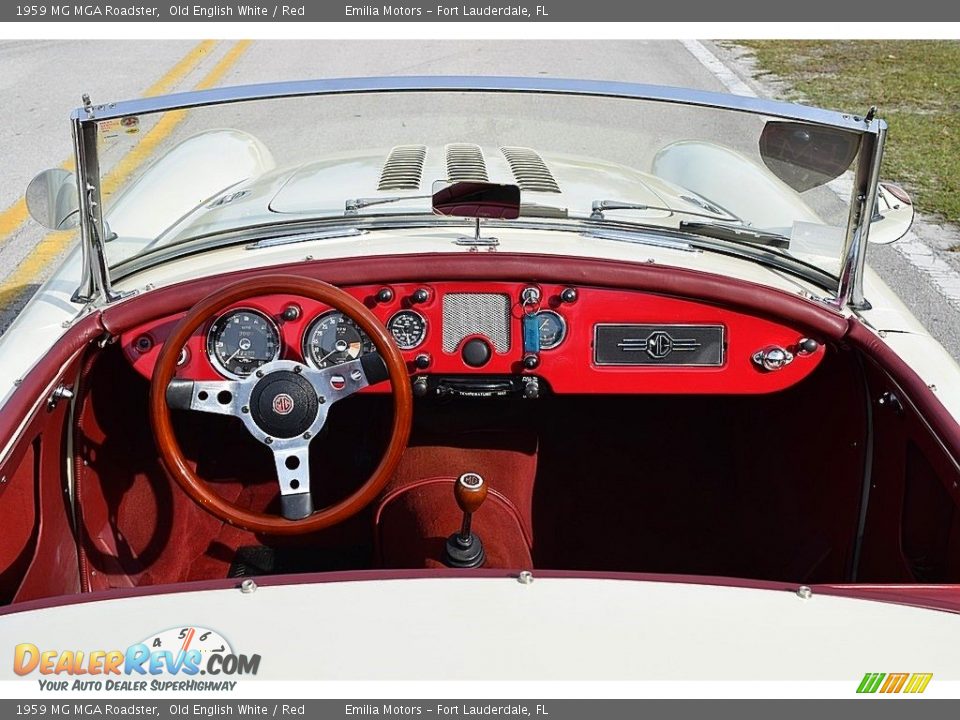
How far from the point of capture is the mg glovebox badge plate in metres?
2.69

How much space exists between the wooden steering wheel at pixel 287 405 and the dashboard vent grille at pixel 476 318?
378 mm

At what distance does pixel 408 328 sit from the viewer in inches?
106

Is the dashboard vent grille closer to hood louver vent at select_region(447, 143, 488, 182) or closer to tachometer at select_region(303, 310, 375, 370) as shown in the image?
tachometer at select_region(303, 310, 375, 370)

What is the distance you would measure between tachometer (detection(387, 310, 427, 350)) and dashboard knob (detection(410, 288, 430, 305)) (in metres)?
0.05

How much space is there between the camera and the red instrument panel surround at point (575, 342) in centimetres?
254

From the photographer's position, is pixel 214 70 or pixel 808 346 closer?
pixel 808 346

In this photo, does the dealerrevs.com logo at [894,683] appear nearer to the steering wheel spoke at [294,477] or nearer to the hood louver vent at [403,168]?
the steering wheel spoke at [294,477]

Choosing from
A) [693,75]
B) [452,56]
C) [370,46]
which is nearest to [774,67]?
[693,75]

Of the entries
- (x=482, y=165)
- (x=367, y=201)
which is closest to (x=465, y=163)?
(x=482, y=165)

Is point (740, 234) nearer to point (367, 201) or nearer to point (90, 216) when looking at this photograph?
point (367, 201)

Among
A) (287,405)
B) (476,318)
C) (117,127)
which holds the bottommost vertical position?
(287,405)

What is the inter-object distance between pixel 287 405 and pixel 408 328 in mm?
479

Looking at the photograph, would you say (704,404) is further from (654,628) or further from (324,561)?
(654,628)

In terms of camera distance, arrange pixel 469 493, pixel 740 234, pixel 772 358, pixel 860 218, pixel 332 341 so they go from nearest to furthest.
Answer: pixel 469 493, pixel 860 218, pixel 332 341, pixel 772 358, pixel 740 234
